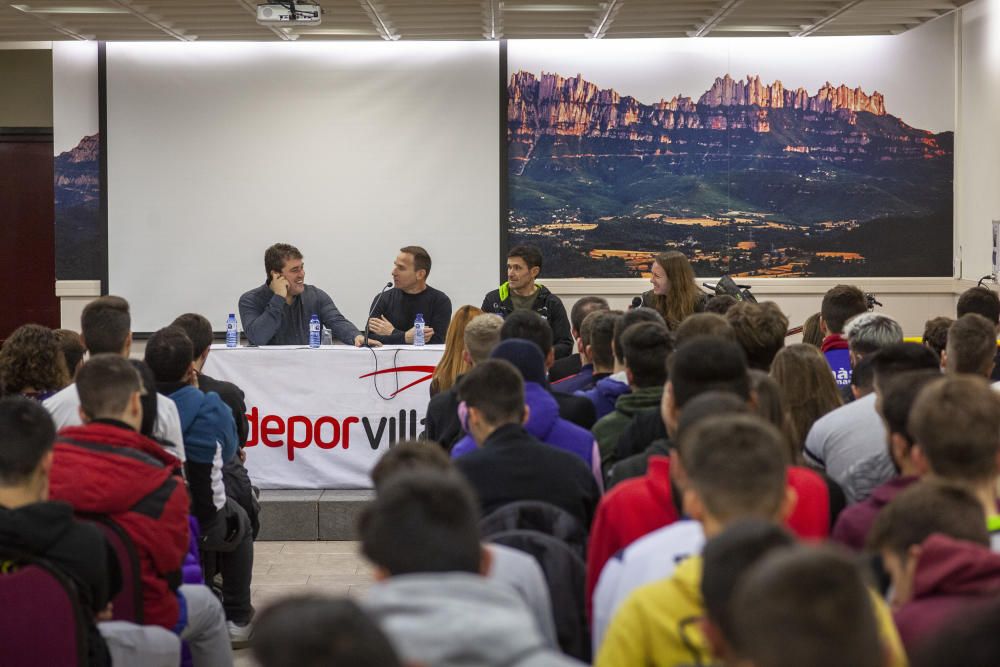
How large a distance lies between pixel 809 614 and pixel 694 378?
1970 millimetres

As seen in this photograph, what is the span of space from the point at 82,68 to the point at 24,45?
0.80m

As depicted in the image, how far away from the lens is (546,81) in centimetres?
1080

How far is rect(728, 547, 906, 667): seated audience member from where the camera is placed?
139 centimetres

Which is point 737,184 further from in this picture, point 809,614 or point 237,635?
point 809,614

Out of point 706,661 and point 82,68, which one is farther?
point 82,68

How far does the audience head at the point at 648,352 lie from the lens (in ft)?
13.7

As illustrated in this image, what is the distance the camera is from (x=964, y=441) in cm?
259

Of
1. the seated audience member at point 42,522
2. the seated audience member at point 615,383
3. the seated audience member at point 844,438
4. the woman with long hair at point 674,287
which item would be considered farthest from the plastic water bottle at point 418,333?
the seated audience member at point 42,522

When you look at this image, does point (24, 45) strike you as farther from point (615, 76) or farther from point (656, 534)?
point (656, 534)

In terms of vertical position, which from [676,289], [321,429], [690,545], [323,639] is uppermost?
[676,289]

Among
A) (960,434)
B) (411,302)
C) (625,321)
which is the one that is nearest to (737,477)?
(960,434)

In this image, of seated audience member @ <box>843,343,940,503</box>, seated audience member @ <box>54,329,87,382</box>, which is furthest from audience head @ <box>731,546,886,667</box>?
seated audience member @ <box>54,329,87,382</box>

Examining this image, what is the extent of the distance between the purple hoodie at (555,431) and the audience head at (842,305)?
2.20 metres

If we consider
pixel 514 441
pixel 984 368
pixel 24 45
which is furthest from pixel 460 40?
pixel 514 441
